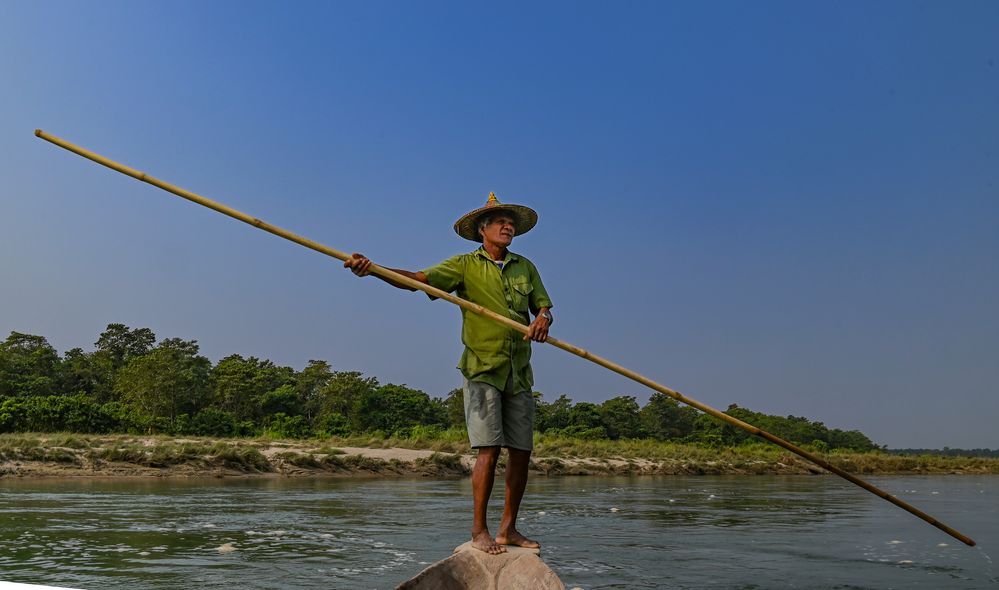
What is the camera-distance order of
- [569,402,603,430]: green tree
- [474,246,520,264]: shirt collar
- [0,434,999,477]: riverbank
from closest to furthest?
[474,246,520,264]: shirt collar → [0,434,999,477]: riverbank → [569,402,603,430]: green tree

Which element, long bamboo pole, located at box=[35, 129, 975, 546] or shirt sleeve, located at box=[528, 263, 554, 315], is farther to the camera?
shirt sleeve, located at box=[528, 263, 554, 315]

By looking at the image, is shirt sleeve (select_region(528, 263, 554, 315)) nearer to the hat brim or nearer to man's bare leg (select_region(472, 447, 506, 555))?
the hat brim

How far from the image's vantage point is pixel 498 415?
13.4 ft

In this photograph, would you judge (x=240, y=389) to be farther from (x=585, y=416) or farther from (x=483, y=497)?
(x=483, y=497)

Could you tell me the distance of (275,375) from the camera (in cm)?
3844

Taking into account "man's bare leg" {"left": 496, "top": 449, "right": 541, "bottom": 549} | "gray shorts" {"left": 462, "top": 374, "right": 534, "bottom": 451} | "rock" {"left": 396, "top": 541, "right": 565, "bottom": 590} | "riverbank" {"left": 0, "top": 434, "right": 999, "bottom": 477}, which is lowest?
"riverbank" {"left": 0, "top": 434, "right": 999, "bottom": 477}

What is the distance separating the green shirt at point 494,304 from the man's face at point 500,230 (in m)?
0.09

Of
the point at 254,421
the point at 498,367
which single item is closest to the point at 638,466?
the point at 254,421

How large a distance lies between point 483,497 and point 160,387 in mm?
30443

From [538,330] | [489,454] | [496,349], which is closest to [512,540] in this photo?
[489,454]

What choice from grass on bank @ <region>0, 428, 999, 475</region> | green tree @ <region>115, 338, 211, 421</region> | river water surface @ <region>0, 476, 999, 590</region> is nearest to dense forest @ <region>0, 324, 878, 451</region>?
green tree @ <region>115, 338, 211, 421</region>

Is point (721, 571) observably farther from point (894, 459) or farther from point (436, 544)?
point (894, 459)

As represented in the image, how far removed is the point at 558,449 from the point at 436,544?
1775cm

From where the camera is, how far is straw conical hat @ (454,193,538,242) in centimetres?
440
